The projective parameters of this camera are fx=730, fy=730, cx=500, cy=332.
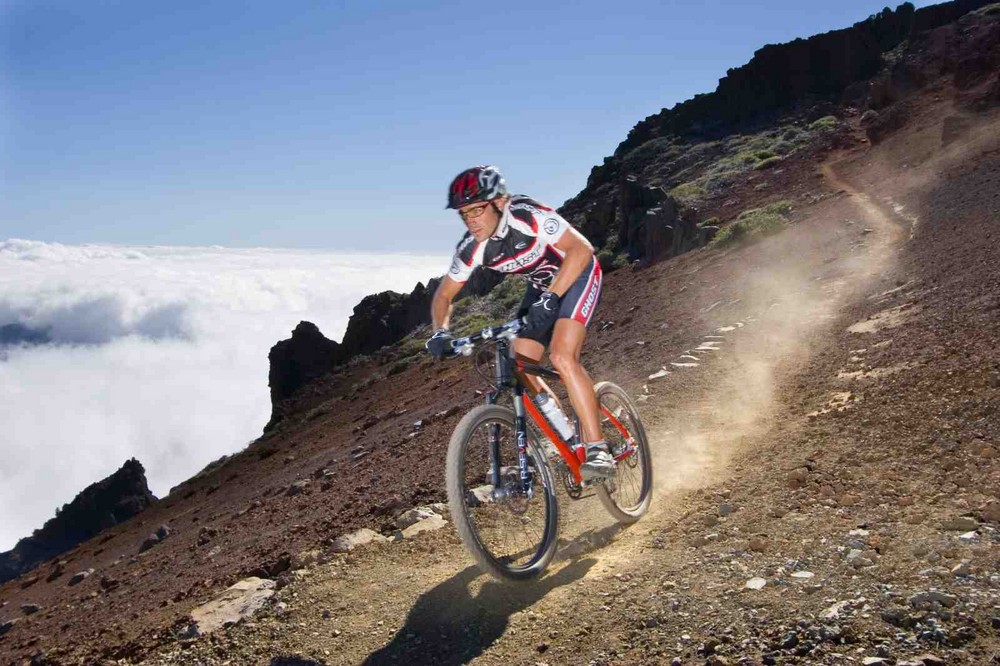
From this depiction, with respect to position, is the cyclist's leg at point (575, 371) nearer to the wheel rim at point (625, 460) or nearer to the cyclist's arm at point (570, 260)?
the cyclist's arm at point (570, 260)

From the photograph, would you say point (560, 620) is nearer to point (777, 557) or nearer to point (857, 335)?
point (777, 557)

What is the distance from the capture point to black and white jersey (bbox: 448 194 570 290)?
19.0 ft

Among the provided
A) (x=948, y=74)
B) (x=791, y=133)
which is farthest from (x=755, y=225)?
(x=791, y=133)

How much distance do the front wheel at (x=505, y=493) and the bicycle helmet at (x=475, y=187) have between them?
158cm

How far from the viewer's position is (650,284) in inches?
1025

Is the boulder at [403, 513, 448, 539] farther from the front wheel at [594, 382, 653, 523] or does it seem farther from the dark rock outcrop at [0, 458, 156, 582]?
the dark rock outcrop at [0, 458, 156, 582]

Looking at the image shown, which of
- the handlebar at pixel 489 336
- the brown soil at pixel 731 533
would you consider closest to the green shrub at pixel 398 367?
the brown soil at pixel 731 533

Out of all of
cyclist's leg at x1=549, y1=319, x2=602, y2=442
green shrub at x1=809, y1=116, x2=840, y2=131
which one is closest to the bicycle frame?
cyclist's leg at x1=549, y1=319, x2=602, y2=442

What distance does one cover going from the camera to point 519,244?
5871 millimetres

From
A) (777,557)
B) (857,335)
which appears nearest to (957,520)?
(777,557)

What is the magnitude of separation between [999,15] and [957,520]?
72866 mm

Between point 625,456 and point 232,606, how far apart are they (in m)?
3.67

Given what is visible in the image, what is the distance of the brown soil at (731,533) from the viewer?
4113 mm

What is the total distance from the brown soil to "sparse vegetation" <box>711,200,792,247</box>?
908cm
